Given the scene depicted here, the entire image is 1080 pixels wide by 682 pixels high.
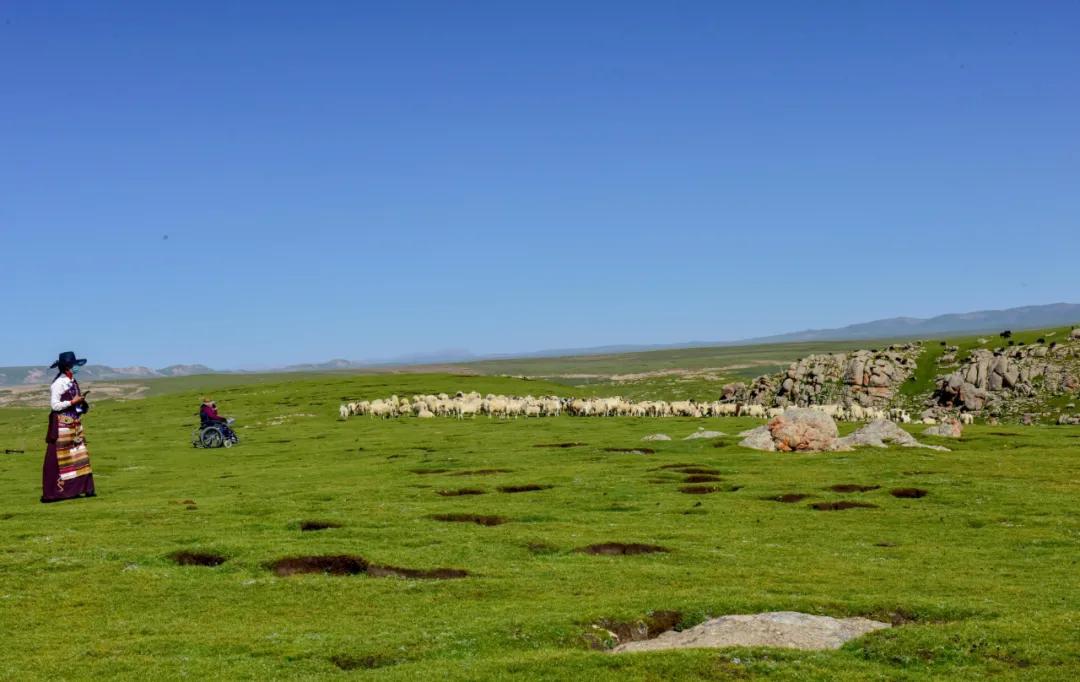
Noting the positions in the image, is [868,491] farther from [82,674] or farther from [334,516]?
[82,674]

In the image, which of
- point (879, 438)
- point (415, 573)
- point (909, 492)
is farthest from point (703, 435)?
point (415, 573)

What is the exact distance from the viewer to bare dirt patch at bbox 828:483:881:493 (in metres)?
41.1

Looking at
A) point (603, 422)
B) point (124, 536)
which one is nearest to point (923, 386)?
point (603, 422)

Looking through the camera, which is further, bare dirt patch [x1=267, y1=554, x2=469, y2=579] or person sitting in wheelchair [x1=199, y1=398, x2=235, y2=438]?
person sitting in wheelchair [x1=199, y1=398, x2=235, y2=438]

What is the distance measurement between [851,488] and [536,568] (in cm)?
2168

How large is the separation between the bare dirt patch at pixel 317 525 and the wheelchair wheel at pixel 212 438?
3878 cm

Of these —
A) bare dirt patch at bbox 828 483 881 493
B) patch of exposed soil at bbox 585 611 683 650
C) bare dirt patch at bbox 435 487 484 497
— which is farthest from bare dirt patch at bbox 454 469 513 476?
patch of exposed soil at bbox 585 611 683 650

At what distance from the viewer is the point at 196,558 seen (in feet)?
88.7

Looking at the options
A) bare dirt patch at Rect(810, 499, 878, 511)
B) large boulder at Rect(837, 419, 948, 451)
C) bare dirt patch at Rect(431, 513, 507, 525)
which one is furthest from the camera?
large boulder at Rect(837, 419, 948, 451)

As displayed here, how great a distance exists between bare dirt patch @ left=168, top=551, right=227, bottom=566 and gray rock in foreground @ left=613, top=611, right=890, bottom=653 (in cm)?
1429

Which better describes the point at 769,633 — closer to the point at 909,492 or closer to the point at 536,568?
the point at 536,568

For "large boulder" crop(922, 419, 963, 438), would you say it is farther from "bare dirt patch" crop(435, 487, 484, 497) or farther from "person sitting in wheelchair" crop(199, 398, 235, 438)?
"person sitting in wheelchair" crop(199, 398, 235, 438)

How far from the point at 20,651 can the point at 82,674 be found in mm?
2581

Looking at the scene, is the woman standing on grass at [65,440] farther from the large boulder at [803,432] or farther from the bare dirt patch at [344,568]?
the large boulder at [803,432]
